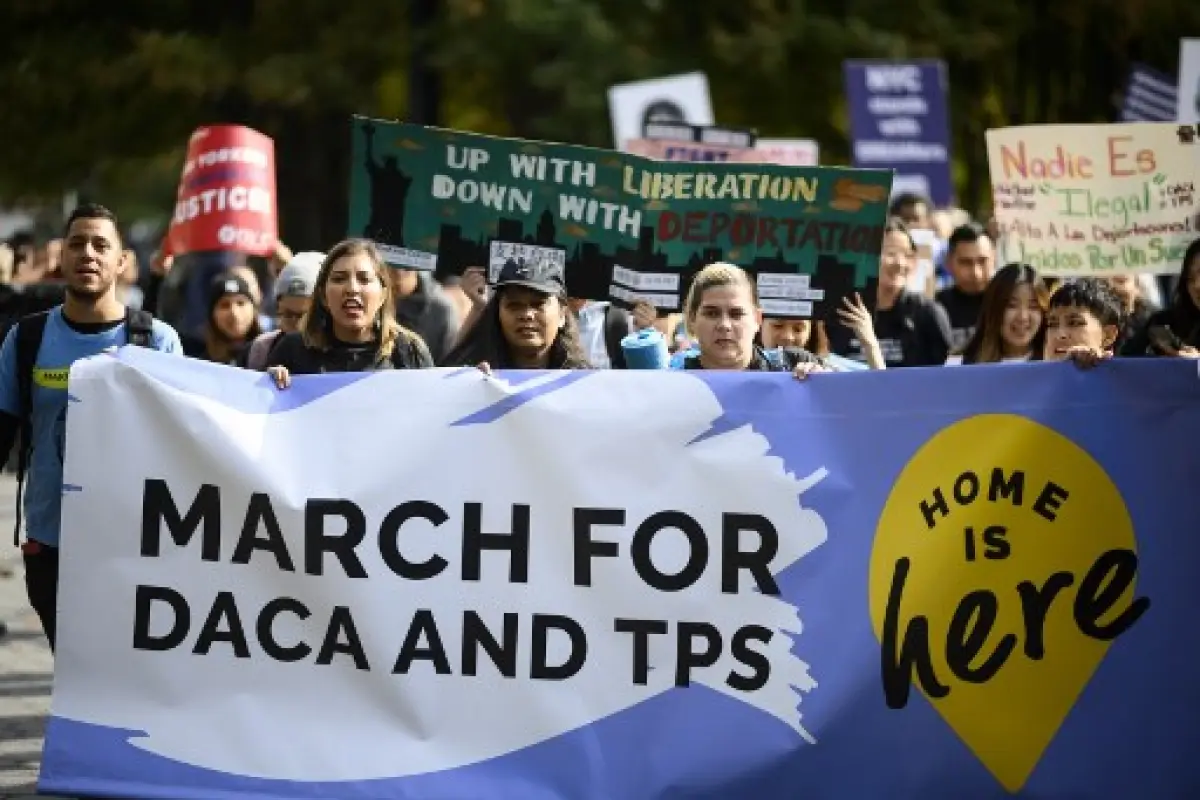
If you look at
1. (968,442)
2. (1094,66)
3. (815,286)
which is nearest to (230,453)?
(968,442)

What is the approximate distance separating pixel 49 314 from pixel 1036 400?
2915mm

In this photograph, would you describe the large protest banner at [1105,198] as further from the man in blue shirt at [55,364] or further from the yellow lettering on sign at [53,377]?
the yellow lettering on sign at [53,377]

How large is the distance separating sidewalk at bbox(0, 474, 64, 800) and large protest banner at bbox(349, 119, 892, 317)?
80.5 inches

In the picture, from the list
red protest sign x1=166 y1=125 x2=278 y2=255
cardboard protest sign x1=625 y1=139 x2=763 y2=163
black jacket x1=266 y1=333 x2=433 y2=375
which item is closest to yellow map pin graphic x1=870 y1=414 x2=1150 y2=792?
black jacket x1=266 y1=333 x2=433 y2=375

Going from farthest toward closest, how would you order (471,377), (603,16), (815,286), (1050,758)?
(603,16), (815,286), (471,377), (1050,758)

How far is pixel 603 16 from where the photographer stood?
25312 millimetres

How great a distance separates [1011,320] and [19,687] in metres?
3.91

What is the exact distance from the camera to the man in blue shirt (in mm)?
7820

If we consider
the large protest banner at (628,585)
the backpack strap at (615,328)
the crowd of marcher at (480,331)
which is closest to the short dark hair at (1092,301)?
the crowd of marcher at (480,331)

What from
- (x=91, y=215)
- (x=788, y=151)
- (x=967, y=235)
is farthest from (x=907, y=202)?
(x=91, y=215)

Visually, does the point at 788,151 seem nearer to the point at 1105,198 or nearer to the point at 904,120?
the point at 904,120

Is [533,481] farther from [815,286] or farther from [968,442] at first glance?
[815,286]

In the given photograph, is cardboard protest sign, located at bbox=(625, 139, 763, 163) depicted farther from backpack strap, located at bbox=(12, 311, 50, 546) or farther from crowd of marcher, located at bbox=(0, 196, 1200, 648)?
backpack strap, located at bbox=(12, 311, 50, 546)

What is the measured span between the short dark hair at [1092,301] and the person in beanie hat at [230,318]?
13.4 ft
